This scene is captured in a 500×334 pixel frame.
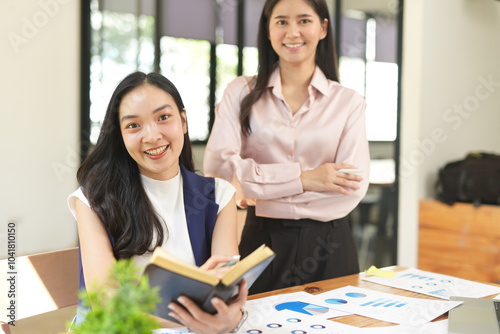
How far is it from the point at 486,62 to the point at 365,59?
37.6 inches

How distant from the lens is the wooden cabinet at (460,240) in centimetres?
377

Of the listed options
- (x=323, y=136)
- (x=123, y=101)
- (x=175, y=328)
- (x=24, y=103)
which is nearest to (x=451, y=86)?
(x=323, y=136)

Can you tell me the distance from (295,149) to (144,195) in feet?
2.16

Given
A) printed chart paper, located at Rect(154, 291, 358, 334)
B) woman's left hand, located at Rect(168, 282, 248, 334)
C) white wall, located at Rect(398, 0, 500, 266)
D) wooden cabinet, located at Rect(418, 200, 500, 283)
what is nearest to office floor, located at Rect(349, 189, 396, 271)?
white wall, located at Rect(398, 0, 500, 266)

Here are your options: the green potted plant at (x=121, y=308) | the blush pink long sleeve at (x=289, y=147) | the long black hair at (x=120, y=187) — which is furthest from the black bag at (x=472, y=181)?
the green potted plant at (x=121, y=308)

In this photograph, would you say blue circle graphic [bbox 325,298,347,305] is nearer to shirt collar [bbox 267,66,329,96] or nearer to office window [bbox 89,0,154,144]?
shirt collar [bbox 267,66,329,96]

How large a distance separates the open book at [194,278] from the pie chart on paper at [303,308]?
34 centimetres

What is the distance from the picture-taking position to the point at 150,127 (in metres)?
1.68

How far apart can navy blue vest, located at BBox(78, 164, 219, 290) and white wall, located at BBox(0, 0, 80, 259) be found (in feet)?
5.84

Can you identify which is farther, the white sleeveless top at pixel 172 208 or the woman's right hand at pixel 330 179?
the woman's right hand at pixel 330 179

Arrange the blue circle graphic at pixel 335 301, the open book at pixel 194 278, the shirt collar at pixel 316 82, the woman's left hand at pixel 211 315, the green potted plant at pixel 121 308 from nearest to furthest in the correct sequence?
the green potted plant at pixel 121 308 → the open book at pixel 194 278 → the woman's left hand at pixel 211 315 → the blue circle graphic at pixel 335 301 → the shirt collar at pixel 316 82

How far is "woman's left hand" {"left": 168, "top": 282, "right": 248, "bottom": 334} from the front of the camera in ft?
4.02

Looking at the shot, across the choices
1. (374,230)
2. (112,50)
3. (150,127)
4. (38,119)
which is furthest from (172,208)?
(374,230)

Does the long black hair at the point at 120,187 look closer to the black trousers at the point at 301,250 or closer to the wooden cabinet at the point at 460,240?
the black trousers at the point at 301,250
